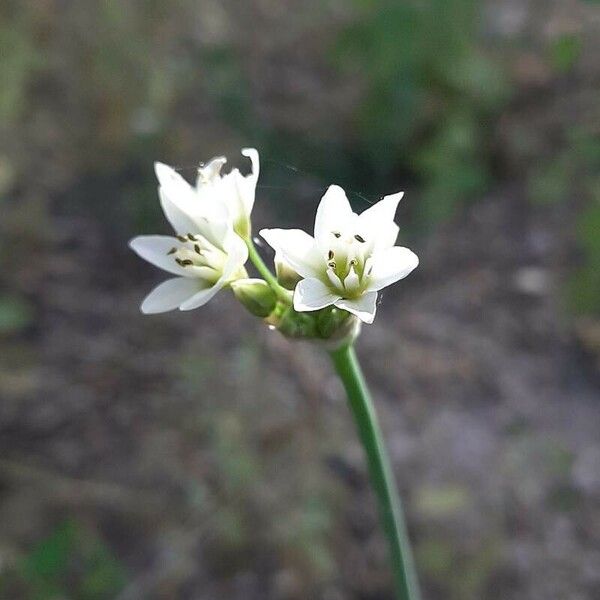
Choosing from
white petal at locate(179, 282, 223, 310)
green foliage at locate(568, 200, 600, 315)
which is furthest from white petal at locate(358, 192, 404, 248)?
green foliage at locate(568, 200, 600, 315)

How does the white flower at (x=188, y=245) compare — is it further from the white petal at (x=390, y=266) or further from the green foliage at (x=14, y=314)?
the green foliage at (x=14, y=314)

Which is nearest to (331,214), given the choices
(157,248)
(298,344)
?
(157,248)

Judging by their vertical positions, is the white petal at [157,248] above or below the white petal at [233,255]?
above

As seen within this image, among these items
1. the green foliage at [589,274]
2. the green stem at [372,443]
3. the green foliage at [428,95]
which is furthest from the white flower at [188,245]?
the green foliage at [428,95]

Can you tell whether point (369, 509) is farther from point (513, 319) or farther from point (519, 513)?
point (513, 319)

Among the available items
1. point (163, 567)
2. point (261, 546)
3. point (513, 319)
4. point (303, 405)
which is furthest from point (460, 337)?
point (163, 567)

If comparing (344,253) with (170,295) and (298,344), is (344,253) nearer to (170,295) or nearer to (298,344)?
(170,295)
